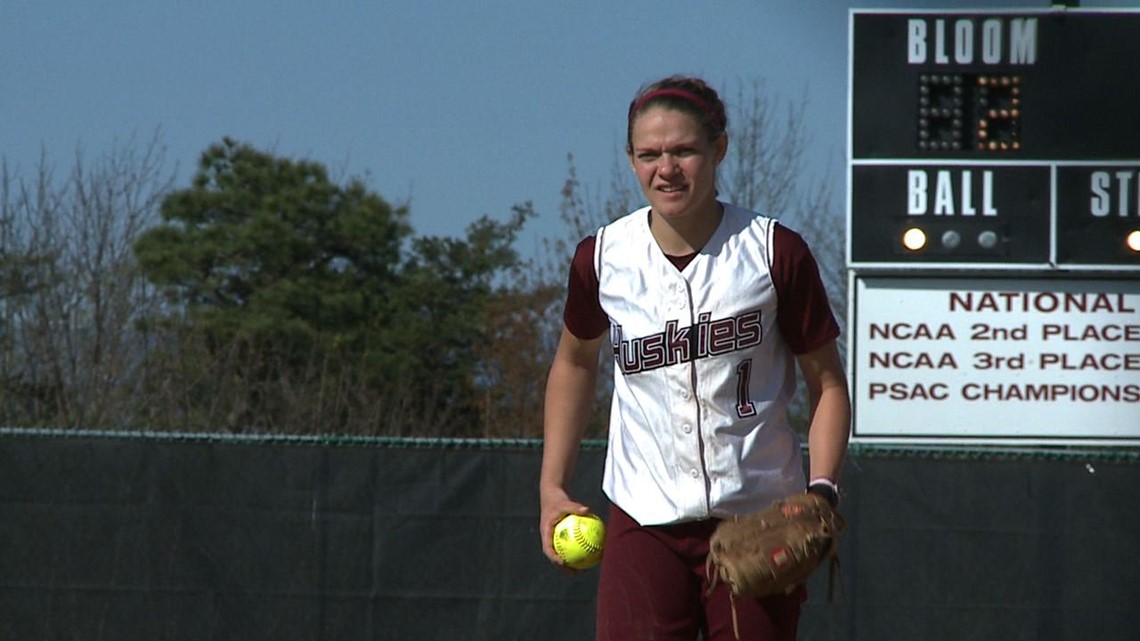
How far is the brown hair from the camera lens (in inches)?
136

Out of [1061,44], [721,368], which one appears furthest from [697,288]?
[1061,44]

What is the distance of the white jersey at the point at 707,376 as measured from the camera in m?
3.46

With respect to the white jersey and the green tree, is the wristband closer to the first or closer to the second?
the white jersey

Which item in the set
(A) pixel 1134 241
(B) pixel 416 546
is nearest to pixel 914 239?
(A) pixel 1134 241

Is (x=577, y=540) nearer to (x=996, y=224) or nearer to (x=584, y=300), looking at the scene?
(x=584, y=300)

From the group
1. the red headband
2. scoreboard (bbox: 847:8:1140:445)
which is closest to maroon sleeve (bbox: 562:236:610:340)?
the red headband

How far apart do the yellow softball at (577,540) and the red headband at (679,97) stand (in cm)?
87

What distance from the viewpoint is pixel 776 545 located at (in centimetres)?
323

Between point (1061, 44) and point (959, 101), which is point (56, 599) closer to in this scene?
point (959, 101)

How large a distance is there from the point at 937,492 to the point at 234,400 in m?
7.35

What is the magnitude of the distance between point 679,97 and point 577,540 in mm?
969

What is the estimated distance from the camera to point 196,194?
2544 centimetres

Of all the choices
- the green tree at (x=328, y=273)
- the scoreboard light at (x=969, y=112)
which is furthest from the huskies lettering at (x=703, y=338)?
the green tree at (x=328, y=273)

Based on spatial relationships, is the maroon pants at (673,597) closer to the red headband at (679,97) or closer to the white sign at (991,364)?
the red headband at (679,97)
